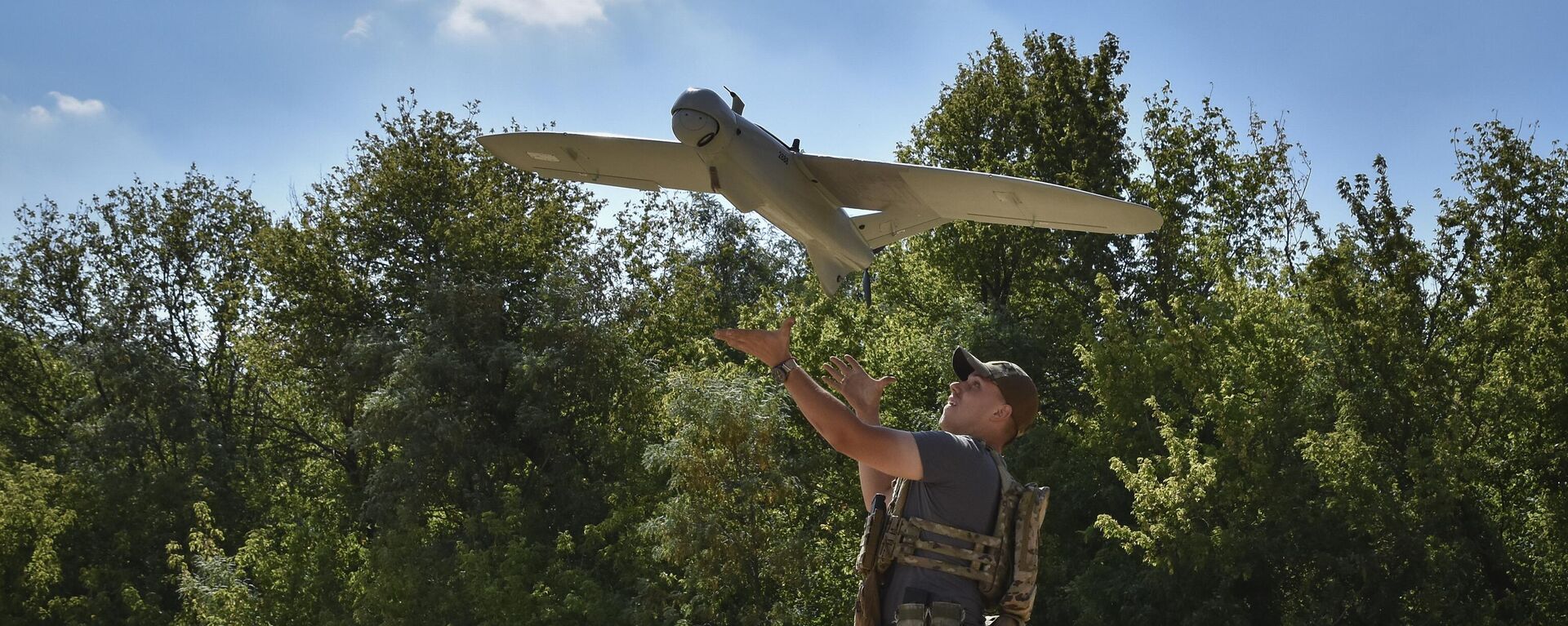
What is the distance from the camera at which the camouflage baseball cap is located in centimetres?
467

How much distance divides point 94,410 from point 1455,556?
27878 millimetres

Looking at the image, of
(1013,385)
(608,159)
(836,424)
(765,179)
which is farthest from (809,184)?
(836,424)

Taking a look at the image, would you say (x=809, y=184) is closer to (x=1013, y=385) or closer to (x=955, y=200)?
(x=955, y=200)

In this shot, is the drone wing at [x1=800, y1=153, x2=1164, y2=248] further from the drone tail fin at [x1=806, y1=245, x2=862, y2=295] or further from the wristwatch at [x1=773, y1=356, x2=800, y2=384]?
the wristwatch at [x1=773, y1=356, x2=800, y2=384]

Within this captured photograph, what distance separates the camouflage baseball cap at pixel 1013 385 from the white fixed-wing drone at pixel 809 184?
3946 mm

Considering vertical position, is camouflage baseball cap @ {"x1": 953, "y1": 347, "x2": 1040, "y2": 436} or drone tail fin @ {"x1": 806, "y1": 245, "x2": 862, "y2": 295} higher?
drone tail fin @ {"x1": 806, "y1": 245, "x2": 862, "y2": 295}

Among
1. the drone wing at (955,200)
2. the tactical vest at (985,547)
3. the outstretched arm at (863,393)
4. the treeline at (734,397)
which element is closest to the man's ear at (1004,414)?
the tactical vest at (985,547)

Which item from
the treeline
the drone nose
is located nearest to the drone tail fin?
the drone nose

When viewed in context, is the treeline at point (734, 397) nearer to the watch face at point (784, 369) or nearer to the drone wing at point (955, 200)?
the drone wing at point (955, 200)

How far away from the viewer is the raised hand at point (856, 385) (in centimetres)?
501

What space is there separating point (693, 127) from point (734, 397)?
1337 centimetres

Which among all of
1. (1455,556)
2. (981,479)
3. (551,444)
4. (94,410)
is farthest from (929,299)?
(981,479)

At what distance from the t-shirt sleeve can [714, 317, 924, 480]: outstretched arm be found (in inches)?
1.2

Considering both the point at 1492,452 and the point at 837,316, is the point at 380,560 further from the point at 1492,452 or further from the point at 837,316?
the point at 1492,452
